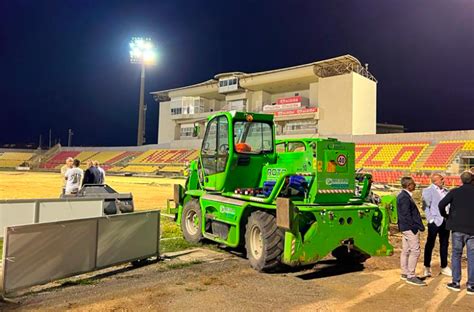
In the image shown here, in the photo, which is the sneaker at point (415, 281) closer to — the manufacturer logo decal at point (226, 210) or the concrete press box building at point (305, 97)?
the manufacturer logo decal at point (226, 210)

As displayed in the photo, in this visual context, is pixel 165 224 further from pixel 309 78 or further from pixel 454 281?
pixel 309 78

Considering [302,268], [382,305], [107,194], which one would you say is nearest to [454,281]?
[382,305]

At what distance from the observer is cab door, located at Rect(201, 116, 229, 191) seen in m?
7.62

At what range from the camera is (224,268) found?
21.3 feet

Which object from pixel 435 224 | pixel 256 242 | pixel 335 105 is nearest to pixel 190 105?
pixel 335 105

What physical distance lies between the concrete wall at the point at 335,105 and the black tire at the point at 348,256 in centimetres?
3572

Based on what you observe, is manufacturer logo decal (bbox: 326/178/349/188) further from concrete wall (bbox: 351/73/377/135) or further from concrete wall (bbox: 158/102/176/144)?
concrete wall (bbox: 158/102/176/144)

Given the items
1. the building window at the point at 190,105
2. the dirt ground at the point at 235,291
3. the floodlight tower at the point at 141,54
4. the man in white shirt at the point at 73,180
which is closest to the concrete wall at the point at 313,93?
the building window at the point at 190,105

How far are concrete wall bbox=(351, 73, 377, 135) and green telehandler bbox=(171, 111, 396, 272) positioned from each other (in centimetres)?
3555

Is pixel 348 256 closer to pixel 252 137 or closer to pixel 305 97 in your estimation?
pixel 252 137

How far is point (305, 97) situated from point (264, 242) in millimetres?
43754

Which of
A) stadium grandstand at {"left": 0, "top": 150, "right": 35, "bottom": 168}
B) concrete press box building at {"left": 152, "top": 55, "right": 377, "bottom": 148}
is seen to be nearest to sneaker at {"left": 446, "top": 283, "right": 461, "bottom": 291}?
concrete press box building at {"left": 152, "top": 55, "right": 377, "bottom": 148}

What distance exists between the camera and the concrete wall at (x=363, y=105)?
41.3 meters

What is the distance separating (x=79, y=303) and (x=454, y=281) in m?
5.22
